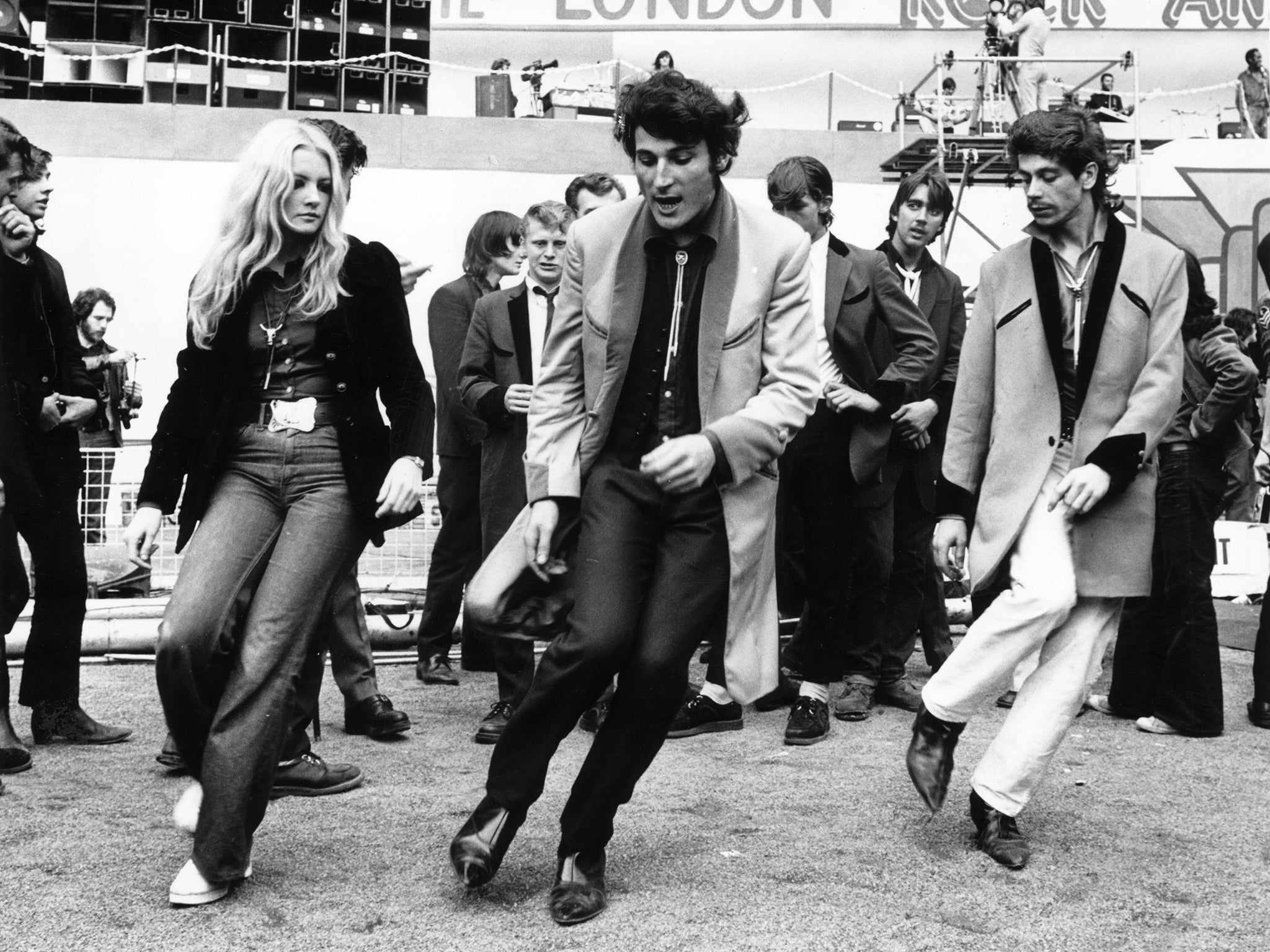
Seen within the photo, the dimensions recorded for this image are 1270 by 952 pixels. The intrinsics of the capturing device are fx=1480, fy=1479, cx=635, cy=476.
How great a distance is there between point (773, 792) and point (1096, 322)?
171cm

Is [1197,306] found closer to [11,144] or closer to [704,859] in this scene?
[704,859]

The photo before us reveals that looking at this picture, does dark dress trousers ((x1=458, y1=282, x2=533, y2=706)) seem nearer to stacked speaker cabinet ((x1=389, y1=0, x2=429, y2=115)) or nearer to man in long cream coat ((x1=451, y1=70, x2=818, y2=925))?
man in long cream coat ((x1=451, y1=70, x2=818, y2=925))

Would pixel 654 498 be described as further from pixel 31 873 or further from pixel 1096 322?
pixel 31 873

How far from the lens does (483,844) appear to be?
337 cm

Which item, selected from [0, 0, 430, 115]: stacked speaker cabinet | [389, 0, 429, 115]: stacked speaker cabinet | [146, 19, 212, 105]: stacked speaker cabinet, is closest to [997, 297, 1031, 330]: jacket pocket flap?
[0, 0, 430, 115]: stacked speaker cabinet

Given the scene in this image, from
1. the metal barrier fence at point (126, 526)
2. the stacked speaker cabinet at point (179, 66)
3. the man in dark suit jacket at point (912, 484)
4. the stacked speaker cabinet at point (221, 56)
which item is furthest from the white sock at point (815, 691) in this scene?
the stacked speaker cabinet at point (179, 66)

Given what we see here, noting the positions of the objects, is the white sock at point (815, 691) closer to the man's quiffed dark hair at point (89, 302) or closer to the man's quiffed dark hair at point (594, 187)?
the man's quiffed dark hair at point (594, 187)

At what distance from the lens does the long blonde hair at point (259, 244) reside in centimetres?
365

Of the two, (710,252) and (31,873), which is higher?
(710,252)

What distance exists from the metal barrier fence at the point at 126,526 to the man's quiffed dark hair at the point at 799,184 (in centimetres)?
348

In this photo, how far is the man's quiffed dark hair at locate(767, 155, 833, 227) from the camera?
18.6ft

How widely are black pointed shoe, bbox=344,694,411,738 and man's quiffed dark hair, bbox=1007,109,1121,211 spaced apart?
2.86 metres

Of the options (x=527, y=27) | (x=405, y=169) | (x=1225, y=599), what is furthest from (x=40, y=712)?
(x=527, y=27)

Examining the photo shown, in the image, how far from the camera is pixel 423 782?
183 inches
